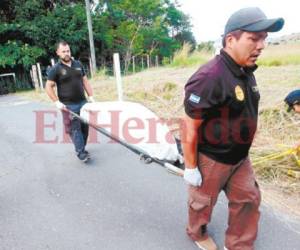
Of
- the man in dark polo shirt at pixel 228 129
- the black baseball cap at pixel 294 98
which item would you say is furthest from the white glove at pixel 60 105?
the black baseball cap at pixel 294 98

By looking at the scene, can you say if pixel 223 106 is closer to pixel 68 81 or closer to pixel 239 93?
pixel 239 93

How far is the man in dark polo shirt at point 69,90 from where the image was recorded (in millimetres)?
4125

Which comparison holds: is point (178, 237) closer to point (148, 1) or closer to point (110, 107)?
point (110, 107)

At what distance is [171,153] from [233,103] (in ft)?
3.37

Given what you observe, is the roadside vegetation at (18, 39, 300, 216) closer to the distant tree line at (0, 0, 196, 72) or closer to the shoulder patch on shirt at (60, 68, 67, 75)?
the shoulder patch on shirt at (60, 68, 67, 75)

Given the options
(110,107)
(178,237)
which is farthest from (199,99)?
(110,107)

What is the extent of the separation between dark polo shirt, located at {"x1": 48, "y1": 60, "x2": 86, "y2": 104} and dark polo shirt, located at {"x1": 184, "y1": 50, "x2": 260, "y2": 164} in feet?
8.82

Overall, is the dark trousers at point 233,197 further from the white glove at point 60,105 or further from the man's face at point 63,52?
the man's face at point 63,52

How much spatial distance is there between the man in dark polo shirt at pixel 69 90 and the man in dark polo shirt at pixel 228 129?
2415 millimetres

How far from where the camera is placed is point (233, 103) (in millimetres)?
1776

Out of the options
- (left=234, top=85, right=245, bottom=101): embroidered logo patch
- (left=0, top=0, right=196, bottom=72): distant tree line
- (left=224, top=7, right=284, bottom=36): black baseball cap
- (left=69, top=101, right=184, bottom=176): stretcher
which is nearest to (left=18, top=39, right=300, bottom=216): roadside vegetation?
(left=69, top=101, right=184, bottom=176): stretcher

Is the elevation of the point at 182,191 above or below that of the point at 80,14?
below

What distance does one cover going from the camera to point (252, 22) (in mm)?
1652

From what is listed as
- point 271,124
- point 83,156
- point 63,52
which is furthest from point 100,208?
point 271,124
